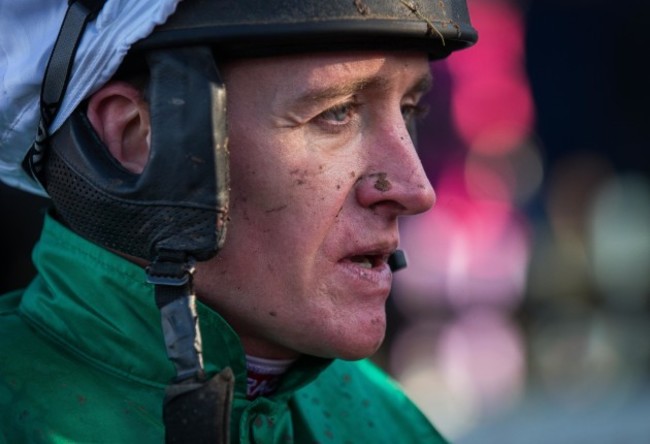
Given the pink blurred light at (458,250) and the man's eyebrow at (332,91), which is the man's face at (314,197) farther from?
the pink blurred light at (458,250)

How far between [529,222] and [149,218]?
14.4ft

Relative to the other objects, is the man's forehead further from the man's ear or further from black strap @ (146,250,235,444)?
black strap @ (146,250,235,444)

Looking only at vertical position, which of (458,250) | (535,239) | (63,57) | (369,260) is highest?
(63,57)

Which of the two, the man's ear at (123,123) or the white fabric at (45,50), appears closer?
the white fabric at (45,50)

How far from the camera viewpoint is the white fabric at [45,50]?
2016 mm

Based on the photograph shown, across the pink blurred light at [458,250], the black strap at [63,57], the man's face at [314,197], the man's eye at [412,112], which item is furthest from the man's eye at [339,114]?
the pink blurred light at [458,250]

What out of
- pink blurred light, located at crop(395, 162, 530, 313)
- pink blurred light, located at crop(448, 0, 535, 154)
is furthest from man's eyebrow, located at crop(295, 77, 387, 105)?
pink blurred light, located at crop(448, 0, 535, 154)

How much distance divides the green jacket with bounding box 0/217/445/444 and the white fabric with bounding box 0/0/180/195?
0.23m

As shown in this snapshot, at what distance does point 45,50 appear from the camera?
→ 2.13 meters

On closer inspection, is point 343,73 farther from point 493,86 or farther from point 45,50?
point 493,86

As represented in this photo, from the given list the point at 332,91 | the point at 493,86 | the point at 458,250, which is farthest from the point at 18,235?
the point at 332,91

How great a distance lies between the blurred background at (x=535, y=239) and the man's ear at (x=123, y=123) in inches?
137

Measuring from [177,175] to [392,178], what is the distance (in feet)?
1.49

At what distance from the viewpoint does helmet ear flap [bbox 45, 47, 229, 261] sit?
1.95 m
